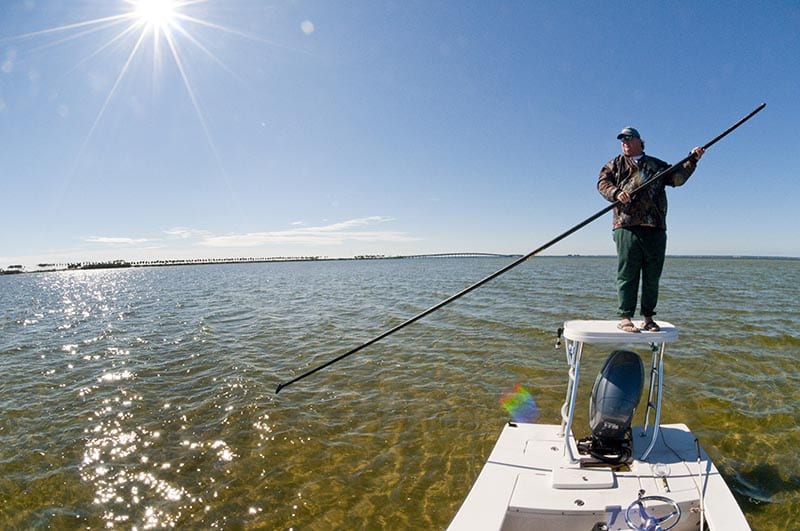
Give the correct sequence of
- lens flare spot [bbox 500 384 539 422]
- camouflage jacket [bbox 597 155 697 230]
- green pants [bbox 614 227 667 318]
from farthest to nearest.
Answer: lens flare spot [bbox 500 384 539 422] < green pants [bbox 614 227 667 318] < camouflage jacket [bbox 597 155 697 230]

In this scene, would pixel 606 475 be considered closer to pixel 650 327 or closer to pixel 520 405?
pixel 650 327

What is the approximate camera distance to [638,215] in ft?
15.4

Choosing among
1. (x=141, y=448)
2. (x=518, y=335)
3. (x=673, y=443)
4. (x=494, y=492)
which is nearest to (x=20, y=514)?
(x=141, y=448)

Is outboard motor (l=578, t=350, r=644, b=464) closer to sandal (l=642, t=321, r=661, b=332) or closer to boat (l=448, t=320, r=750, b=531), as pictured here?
boat (l=448, t=320, r=750, b=531)

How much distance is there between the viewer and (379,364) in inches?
428

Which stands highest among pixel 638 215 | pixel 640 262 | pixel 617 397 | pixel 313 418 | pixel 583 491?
pixel 638 215

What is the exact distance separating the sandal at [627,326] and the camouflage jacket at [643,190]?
4.32 feet

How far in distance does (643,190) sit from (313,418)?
23.5ft

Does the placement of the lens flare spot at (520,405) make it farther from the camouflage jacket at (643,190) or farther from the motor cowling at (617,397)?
the camouflage jacket at (643,190)

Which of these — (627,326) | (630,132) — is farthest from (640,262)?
(630,132)

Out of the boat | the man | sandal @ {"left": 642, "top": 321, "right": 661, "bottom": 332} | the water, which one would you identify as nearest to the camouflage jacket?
the man

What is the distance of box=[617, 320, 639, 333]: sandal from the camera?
4.17 m

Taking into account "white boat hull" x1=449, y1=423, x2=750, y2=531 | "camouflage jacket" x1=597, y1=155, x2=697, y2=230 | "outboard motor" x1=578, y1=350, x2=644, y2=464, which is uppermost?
"camouflage jacket" x1=597, y1=155, x2=697, y2=230

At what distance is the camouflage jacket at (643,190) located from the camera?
181 inches
